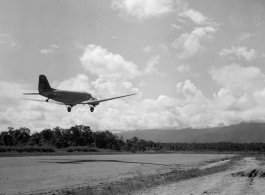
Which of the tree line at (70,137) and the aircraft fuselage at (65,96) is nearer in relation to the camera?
the aircraft fuselage at (65,96)

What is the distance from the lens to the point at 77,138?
160500 millimetres

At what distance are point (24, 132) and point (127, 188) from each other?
143 meters

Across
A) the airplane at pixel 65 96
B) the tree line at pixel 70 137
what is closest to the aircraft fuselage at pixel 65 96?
the airplane at pixel 65 96

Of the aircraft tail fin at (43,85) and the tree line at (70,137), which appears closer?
the aircraft tail fin at (43,85)

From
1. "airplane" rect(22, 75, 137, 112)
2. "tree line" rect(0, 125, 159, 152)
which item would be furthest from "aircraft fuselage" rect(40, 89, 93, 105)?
"tree line" rect(0, 125, 159, 152)

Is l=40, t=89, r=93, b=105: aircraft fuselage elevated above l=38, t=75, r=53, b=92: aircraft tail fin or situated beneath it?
situated beneath

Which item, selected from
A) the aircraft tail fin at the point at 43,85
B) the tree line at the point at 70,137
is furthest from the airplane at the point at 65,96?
the tree line at the point at 70,137

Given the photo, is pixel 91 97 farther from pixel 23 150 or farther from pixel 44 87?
pixel 23 150

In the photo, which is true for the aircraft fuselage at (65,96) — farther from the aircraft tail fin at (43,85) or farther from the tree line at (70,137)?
the tree line at (70,137)

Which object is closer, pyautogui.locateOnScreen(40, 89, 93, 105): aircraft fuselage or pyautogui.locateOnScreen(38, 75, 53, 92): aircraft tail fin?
pyautogui.locateOnScreen(40, 89, 93, 105): aircraft fuselage

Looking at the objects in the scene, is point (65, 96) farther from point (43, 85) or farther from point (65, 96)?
point (43, 85)

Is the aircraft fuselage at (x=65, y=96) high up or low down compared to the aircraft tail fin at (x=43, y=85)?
down

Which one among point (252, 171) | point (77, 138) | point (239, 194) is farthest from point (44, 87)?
point (77, 138)

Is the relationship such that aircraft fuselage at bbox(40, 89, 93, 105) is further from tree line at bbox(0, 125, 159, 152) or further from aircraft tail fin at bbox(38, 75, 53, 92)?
tree line at bbox(0, 125, 159, 152)
